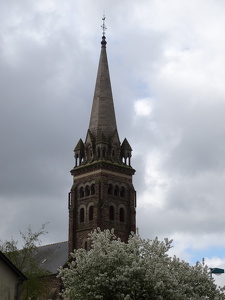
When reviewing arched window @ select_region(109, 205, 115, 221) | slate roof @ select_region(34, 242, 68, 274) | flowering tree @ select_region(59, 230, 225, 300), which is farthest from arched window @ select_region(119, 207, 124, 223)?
flowering tree @ select_region(59, 230, 225, 300)

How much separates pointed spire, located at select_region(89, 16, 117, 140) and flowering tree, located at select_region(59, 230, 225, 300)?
48021 mm

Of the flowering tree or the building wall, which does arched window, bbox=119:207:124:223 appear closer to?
the flowering tree

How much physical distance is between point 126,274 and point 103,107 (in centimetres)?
5708

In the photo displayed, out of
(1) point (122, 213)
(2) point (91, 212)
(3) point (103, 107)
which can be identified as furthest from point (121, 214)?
(3) point (103, 107)

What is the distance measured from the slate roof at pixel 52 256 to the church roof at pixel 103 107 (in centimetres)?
1832

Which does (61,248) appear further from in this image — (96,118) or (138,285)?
(138,285)

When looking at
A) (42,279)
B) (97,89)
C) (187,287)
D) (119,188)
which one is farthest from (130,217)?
(187,287)

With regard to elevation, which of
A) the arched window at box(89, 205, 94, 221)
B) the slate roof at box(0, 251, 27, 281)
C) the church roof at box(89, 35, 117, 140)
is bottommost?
the slate roof at box(0, 251, 27, 281)

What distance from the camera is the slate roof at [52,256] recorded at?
101m

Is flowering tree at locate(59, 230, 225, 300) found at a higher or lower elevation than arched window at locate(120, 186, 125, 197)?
lower

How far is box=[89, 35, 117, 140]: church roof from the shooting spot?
105 m

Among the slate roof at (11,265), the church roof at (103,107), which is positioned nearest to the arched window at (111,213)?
the church roof at (103,107)

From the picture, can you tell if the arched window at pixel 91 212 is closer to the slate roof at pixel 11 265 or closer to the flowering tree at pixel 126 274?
the flowering tree at pixel 126 274

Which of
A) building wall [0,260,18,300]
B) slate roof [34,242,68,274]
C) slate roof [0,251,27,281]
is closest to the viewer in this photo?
slate roof [0,251,27,281]
